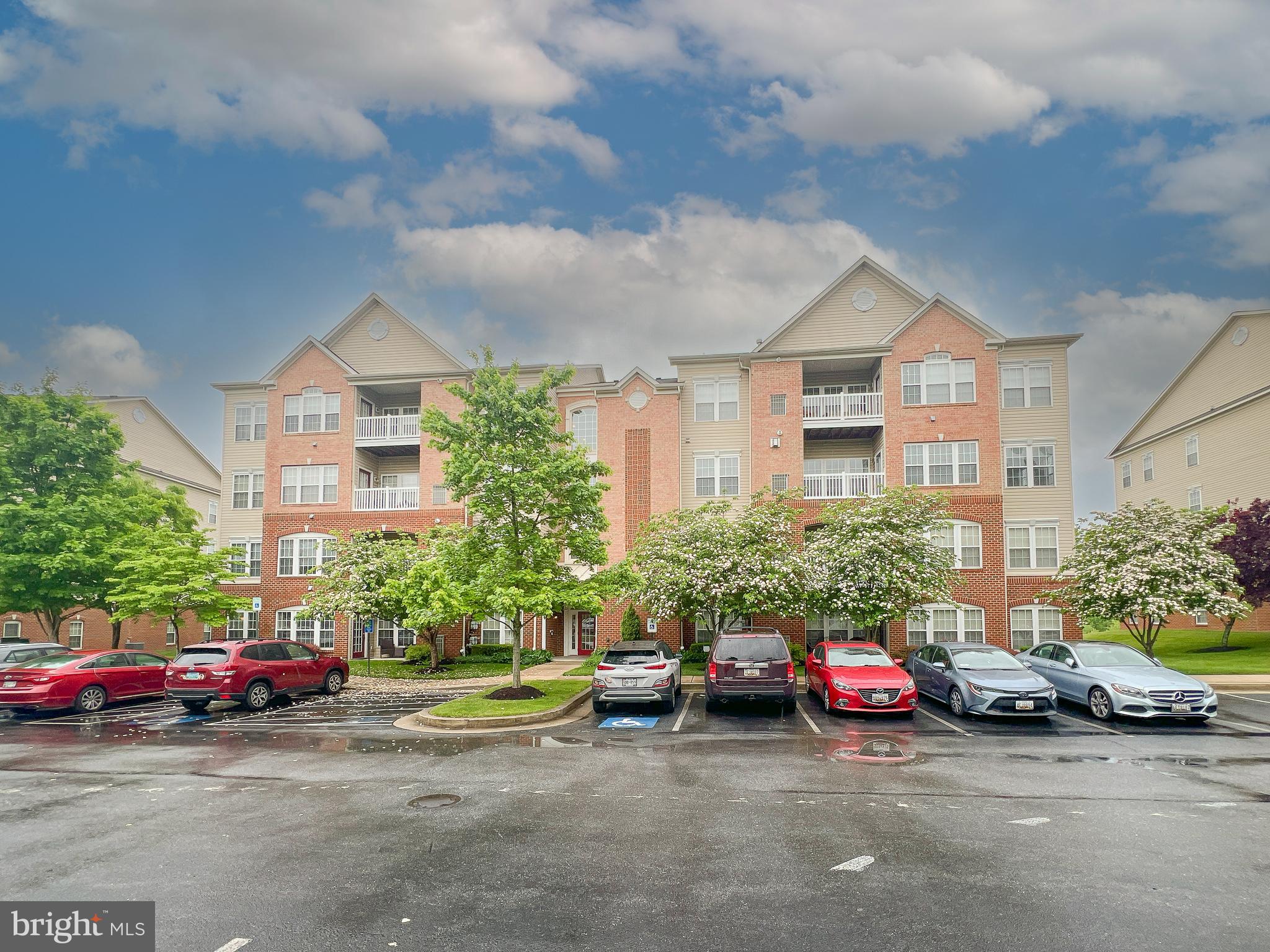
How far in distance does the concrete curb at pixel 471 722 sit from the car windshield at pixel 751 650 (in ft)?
12.4

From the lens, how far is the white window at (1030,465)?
29047mm

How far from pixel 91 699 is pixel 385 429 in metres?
16.1

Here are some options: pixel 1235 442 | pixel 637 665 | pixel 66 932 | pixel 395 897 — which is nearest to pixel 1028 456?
pixel 1235 442

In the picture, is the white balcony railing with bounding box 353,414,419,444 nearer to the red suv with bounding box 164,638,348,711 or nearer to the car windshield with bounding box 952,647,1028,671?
the red suv with bounding box 164,638,348,711

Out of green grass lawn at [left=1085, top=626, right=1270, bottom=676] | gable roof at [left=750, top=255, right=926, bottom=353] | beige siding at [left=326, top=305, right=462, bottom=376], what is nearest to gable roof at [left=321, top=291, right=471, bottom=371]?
Result: beige siding at [left=326, top=305, right=462, bottom=376]

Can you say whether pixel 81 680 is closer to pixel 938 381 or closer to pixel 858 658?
pixel 858 658

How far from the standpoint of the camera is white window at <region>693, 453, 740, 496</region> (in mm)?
30647

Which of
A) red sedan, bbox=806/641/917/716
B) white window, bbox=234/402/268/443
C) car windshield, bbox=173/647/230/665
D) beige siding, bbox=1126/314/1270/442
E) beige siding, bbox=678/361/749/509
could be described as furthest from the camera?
white window, bbox=234/402/268/443

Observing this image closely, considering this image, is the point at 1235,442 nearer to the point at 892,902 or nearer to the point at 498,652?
the point at 498,652

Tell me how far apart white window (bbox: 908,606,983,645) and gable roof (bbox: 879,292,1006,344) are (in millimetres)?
10277

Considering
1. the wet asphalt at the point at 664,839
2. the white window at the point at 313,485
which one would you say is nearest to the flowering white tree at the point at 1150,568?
the wet asphalt at the point at 664,839

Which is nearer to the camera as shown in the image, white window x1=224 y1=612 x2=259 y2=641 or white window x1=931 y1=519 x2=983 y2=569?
white window x1=931 y1=519 x2=983 y2=569

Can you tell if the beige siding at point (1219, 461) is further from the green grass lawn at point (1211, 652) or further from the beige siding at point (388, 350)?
the beige siding at point (388, 350)

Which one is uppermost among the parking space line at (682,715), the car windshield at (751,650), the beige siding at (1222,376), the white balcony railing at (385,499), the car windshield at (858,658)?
the beige siding at (1222,376)
